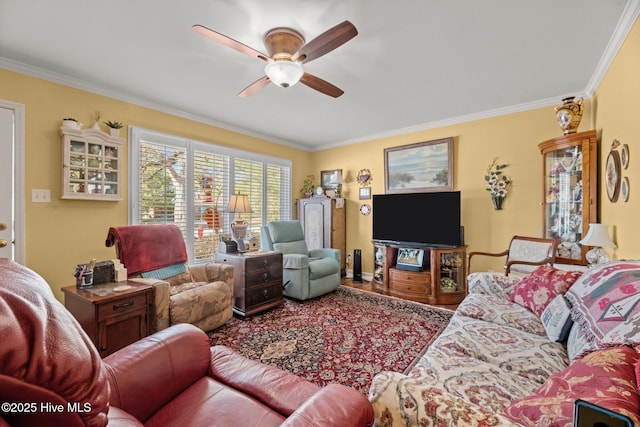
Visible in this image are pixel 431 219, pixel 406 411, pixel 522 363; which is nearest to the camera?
pixel 406 411

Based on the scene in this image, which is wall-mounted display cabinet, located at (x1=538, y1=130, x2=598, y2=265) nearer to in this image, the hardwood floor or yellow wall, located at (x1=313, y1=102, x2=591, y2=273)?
yellow wall, located at (x1=313, y1=102, x2=591, y2=273)

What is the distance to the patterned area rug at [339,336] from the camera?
208 centimetres

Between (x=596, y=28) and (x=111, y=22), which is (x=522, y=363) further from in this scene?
(x=111, y=22)

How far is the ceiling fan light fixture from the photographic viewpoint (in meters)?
1.89

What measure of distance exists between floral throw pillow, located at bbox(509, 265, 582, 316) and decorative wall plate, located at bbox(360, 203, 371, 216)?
270 cm

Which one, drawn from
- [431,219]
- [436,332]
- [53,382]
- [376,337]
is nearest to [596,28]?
[431,219]

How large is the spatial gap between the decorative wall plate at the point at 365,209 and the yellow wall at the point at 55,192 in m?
3.40

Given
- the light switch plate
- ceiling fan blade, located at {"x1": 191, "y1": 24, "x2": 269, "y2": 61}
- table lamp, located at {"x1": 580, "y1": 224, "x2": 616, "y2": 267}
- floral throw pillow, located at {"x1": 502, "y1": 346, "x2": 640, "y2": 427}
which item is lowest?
floral throw pillow, located at {"x1": 502, "y1": 346, "x2": 640, "y2": 427}

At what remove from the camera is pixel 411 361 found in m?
2.16

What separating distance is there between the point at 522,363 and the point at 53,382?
5.88 feet

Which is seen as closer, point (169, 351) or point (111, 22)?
point (169, 351)

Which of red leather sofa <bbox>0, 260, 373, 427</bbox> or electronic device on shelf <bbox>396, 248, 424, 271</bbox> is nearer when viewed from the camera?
red leather sofa <bbox>0, 260, 373, 427</bbox>

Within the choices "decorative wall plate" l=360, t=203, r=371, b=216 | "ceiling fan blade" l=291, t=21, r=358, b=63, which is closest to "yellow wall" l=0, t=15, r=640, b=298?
"decorative wall plate" l=360, t=203, r=371, b=216

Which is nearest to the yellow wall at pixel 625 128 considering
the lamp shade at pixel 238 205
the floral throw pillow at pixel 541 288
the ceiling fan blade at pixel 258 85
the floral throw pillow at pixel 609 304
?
the floral throw pillow at pixel 541 288
